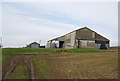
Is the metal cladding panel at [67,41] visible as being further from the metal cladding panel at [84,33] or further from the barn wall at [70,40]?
the metal cladding panel at [84,33]

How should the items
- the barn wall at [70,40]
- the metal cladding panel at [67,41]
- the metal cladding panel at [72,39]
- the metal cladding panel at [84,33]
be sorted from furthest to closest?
1. the metal cladding panel at [67,41]
2. the barn wall at [70,40]
3. the metal cladding panel at [72,39]
4. the metal cladding panel at [84,33]

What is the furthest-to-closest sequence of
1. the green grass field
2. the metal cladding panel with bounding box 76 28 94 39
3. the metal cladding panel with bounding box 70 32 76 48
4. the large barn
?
the metal cladding panel with bounding box 70 32 76 48, the metal cladding panel with bounding box 76 28 94 39, the large barn, the green grass field

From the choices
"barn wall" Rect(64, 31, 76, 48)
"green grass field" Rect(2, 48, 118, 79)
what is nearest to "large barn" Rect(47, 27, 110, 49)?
"barn wall" Rect(64, 31, 76, 48)

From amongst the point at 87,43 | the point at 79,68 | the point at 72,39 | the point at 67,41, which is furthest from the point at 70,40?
the point at 79,68

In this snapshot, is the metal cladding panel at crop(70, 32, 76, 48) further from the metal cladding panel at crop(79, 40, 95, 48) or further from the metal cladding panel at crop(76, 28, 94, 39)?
the metal cladding panel at crop(79, 40, 95, 48)

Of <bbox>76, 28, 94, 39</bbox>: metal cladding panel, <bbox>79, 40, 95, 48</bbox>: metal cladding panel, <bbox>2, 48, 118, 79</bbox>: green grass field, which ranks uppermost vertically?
<bbox>76, 28, 94, 39</bbox>: metal cladding panel

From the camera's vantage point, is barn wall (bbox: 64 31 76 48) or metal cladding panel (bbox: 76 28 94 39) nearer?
metal cladding panel (bbox: 76 28 94 39)

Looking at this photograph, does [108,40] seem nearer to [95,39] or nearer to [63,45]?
[95,39]

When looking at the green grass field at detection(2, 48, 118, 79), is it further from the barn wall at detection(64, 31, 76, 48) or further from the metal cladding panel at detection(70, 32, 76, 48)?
the barn wall at detection(64, 31, 76, 48)

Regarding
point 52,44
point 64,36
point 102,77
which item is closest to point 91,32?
point 64,36

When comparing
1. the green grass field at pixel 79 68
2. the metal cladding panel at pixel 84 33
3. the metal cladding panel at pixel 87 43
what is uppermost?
the metal cladding panel at pixel 84 33

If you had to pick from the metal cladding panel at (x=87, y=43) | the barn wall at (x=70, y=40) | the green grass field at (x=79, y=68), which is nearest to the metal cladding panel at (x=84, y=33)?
the metal cladding panel at (x=87, y=43)

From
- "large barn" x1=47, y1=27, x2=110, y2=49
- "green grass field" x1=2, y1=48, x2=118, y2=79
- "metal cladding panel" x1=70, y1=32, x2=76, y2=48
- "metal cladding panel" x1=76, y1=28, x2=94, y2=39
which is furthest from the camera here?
"metal cladding panel" x1=70, y1=32, x2=76, y2=48

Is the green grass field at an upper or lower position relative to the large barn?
lower
